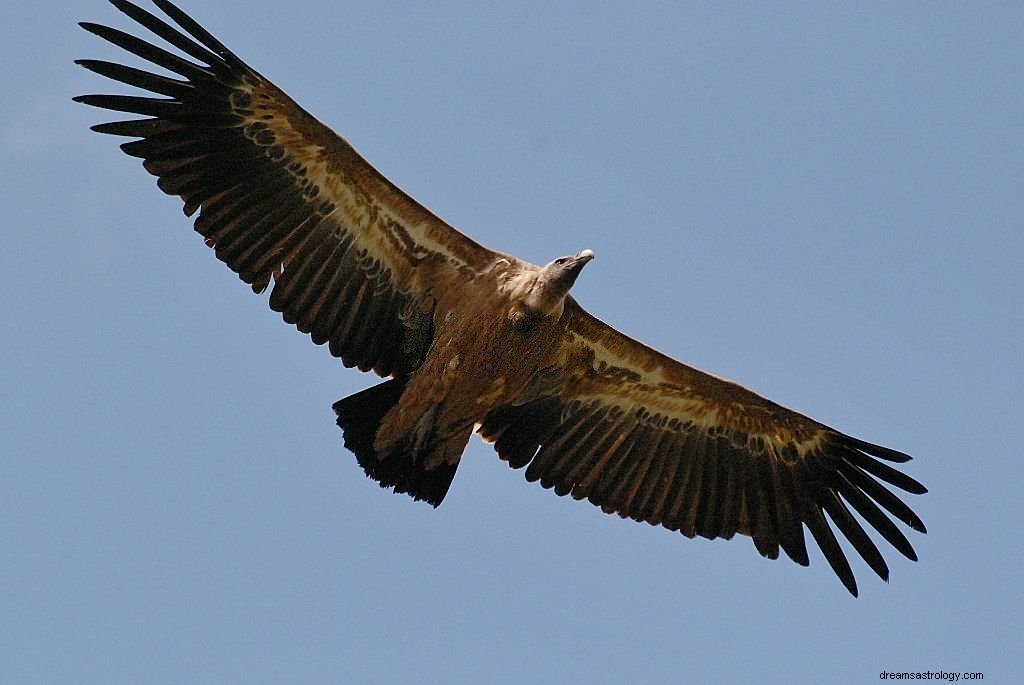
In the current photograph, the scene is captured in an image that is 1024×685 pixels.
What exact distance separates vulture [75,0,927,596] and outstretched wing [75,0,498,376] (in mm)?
14

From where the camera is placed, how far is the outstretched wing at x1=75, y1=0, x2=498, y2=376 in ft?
44.7

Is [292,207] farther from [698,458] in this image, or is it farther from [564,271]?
[698,458]

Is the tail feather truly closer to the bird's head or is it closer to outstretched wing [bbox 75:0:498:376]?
outstretched wing [bbox 75:0:498:376]

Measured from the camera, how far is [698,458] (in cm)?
1534

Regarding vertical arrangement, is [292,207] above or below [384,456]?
above

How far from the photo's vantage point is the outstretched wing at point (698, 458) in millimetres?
14828

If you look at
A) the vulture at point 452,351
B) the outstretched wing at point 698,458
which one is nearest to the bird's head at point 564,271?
the vulture at point 452,351

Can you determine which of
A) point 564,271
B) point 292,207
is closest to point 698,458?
point 564,271

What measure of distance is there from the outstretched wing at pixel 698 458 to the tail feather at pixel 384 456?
0.84 meters

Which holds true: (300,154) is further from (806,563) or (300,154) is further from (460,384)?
(806,563)

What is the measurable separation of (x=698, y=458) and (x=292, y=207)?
4.48 metres

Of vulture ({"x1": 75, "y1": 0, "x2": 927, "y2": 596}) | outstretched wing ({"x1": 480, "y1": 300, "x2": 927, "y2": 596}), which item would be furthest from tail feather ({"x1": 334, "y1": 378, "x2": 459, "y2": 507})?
outstretched wing ({"x1": 480, "y1": 300, "x2": 927, "y2": 596})

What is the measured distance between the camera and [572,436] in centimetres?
1509

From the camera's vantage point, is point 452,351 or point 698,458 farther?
point 698,458
